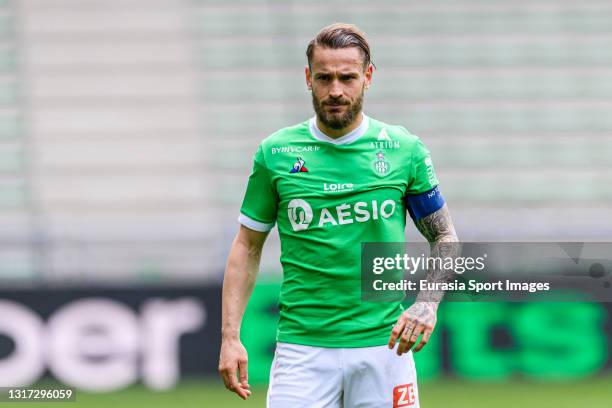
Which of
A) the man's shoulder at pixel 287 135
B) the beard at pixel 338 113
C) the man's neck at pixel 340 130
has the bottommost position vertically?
the man's shoulder at pixel 287 135

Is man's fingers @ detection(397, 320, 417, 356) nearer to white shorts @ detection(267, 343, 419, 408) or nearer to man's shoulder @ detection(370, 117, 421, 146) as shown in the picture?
white shorts @ detection(267, 343, 419, 408)

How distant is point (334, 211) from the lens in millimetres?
3912

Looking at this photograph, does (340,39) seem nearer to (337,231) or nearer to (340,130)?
(340,130)

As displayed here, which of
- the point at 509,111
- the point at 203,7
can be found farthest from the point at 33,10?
the point at 509,111

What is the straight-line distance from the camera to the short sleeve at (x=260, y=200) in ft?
13.3

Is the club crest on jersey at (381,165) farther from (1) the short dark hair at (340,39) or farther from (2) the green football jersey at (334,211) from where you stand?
(1) the short dark hair at (340,39)

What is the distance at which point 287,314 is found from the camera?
3.98m

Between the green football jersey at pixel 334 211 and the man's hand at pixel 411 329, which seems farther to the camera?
the green football jersey at pixel 334 211

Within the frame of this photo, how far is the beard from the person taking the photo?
385cm

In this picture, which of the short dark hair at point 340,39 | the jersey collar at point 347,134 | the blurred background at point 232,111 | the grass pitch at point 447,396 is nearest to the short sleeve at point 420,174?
the jersey collar at point 347,134

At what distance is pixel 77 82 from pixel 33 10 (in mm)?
1165

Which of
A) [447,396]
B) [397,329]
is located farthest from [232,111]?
[397,329]

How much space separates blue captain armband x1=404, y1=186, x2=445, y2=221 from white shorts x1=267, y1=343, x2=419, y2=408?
19.9 inches

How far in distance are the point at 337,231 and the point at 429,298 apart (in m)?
0.38
